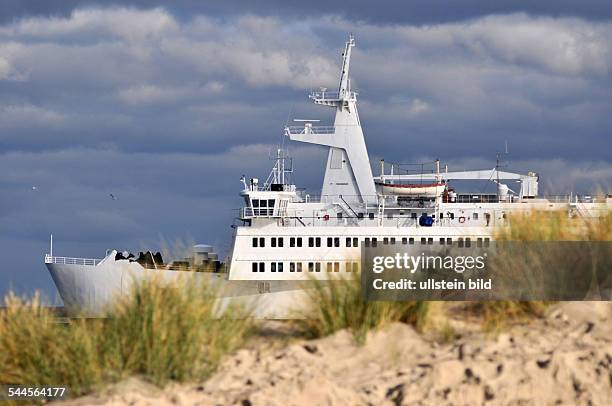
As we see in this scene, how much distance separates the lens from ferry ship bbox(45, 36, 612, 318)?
40812 millimetres

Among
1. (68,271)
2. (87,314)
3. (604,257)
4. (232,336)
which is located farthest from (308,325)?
(68,271)

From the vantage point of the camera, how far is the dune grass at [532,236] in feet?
48.5

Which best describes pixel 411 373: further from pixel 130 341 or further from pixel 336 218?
pixel 336 218

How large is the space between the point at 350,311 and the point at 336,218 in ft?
95.8

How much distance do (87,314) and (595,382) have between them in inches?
279

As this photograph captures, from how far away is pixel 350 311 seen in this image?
46.2ft

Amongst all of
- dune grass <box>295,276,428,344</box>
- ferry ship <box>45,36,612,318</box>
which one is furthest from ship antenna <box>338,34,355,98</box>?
dune grass <box>295,276,428,344</box>

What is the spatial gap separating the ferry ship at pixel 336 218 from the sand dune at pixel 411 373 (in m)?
23.8

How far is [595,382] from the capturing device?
12297 millimetres

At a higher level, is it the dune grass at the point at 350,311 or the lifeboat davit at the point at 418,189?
the lifeboat davit at the point at 418,189

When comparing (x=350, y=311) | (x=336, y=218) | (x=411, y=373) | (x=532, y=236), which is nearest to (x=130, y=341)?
(x=350, y=311)

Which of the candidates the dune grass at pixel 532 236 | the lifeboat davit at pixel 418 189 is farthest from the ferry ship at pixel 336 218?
the dune grass at pixel 532 236

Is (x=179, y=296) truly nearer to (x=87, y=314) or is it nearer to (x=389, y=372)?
(x=87, y=314)

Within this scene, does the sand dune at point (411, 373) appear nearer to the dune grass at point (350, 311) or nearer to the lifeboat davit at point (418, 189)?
the dune grass at point (350, 311)
